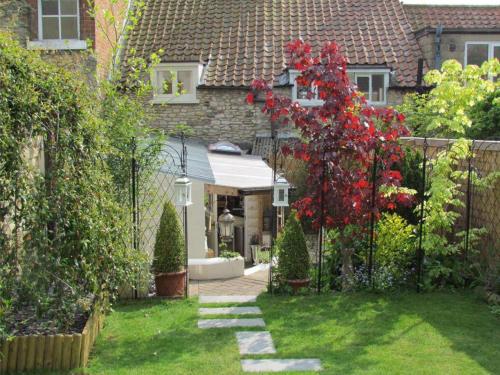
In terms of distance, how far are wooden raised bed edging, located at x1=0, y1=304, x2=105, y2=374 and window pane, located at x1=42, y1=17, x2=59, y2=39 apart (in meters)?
13.3

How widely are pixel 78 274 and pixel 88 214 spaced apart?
722 mm

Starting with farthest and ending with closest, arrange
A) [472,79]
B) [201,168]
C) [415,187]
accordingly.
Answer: [201,168]
[472,79]
[415,187]

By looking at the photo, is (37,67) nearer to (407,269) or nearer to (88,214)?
(88,214)

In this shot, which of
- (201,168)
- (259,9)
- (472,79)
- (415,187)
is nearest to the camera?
(415,187)

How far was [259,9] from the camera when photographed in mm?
24219

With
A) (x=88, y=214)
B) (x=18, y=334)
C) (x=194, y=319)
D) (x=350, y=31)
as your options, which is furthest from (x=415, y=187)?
(x=350, y=31)

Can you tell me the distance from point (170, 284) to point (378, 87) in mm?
13456

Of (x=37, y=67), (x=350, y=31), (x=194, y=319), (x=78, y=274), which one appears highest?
(x=350, y=31)

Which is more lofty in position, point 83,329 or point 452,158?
point 452,158

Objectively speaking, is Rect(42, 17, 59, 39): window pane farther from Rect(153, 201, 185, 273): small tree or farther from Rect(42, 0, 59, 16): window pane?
Rect(153, 201, 185, 273): small tree

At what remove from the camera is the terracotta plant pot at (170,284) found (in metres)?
10.3

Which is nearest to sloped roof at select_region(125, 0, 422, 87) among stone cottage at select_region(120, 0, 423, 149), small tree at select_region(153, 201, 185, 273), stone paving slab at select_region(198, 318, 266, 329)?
stone cottage at select_region(120, 0, 423, 149)

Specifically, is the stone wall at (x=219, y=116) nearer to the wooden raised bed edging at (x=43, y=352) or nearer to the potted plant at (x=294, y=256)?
the potted plant at (x=294, y=256)

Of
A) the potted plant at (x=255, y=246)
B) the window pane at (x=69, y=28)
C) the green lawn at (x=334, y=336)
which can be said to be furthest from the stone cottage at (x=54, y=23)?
the green lawn at (x=334, y=336)
